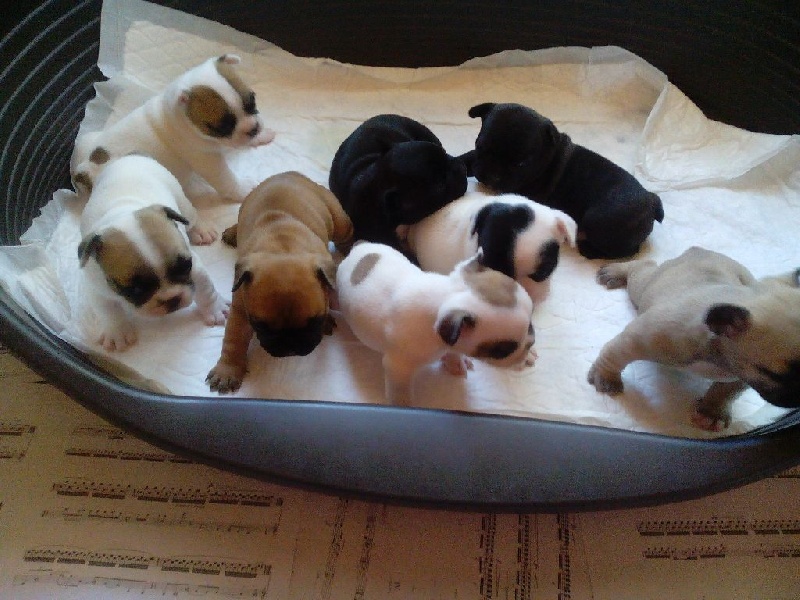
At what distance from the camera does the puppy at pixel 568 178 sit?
2051mm

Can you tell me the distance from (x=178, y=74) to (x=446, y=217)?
1.43m

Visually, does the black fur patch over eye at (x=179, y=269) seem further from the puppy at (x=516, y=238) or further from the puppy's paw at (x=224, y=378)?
the puppy at (x=516, y=238)

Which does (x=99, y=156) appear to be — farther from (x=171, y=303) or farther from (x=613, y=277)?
(x=613, y=277)

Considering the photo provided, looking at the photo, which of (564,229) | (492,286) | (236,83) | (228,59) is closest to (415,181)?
(564,229)

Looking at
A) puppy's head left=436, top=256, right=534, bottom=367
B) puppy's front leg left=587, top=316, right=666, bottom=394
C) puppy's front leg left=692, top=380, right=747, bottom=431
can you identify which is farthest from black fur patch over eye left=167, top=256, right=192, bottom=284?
puppy's front leg left=692, top=380, right=747, bottom=431

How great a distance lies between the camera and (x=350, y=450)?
4.65ft

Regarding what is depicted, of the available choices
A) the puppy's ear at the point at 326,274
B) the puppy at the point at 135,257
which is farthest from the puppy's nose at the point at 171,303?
the puppy's ear at the point at 326,274

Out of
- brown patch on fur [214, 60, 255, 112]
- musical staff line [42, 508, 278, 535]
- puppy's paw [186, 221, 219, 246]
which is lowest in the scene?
musical staff line [42, 508, 278, 535]

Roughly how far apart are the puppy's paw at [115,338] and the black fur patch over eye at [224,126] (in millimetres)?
727

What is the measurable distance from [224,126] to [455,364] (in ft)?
3.74

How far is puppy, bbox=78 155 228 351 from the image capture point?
1.63m

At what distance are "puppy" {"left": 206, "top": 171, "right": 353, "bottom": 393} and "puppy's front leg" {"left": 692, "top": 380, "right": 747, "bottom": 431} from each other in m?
1.08

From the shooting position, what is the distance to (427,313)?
5.08 ft

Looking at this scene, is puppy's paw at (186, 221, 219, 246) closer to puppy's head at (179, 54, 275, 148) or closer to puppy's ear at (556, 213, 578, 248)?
puppy's head at (179, 54, 275, 148)
